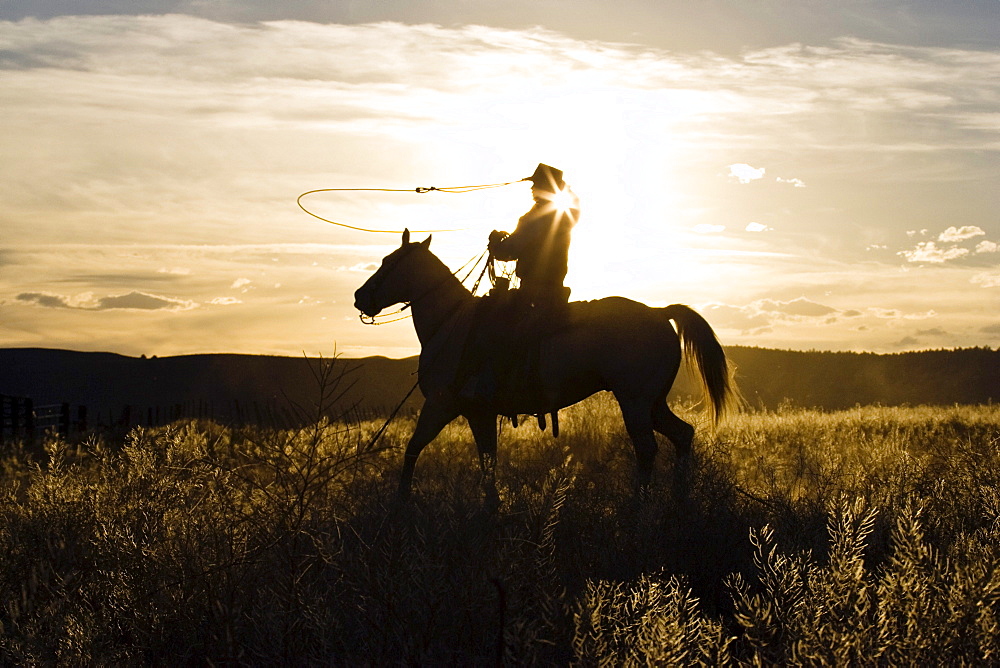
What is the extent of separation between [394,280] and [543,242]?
1.67 metres

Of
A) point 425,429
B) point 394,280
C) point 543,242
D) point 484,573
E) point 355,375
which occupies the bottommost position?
point 355,375

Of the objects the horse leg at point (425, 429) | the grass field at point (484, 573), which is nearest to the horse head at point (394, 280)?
the horse leg at point (425, 429)

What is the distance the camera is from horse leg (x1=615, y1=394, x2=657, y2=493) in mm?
7883

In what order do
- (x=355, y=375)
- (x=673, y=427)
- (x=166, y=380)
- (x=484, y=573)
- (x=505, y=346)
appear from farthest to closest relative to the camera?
(x=166, y=380) < (x=355, y=375) < (x=673, y=427) < (x=505, y=346) < (x=484, y=573)

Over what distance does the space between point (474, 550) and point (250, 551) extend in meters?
1.26

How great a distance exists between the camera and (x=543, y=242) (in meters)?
7.79

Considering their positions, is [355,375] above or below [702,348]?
below

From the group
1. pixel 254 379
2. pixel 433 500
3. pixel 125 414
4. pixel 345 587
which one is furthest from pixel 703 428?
pixel 254 379

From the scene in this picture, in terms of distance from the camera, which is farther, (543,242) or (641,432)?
(641,432)

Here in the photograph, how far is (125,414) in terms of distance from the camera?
2309cm

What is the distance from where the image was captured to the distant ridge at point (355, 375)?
178ft

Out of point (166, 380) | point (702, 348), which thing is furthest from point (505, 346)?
point (166, 380)

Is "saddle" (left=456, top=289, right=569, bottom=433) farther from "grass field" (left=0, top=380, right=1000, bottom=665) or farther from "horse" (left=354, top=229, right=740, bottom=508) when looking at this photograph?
"grass field" (left=0, top=380, right=1000, bottom=665)

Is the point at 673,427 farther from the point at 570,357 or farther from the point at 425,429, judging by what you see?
the point at 425,429
